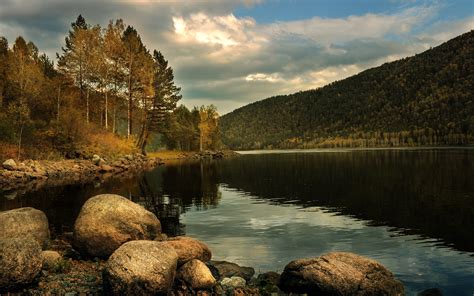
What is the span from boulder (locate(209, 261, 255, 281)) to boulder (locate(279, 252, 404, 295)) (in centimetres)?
157

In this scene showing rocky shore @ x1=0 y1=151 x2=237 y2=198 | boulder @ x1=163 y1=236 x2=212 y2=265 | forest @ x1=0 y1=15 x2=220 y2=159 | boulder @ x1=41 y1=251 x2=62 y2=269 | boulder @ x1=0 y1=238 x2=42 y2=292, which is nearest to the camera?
boulder @ x1=0 y1=238 x2=42 y2=292

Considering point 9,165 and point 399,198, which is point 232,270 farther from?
point 9,165

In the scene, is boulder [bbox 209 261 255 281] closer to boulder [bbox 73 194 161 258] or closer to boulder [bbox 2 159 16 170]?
boulder [bbox 73 194 161 258]

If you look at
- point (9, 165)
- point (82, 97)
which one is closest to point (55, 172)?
point (9, 165)

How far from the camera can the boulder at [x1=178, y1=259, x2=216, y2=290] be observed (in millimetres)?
13117

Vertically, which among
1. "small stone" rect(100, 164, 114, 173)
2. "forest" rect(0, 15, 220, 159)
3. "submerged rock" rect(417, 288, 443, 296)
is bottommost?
"submerged rock" rect(417, 288, 443, 296)

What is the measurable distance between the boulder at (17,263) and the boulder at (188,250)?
14.0 feet

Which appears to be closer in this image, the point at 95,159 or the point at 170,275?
the point at 170,275

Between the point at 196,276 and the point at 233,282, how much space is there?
1227 millimetres

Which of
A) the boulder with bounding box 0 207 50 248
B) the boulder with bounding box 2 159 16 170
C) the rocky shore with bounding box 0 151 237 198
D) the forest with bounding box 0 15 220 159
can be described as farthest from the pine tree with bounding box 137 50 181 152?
the boulder with bounding box 0 207 50 248

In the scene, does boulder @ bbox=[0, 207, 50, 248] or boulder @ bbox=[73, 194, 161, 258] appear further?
boulder @ bbox=[0, 207, 50, 248]

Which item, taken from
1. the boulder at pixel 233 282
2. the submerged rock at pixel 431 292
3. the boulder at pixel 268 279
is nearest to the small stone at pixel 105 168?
the boulder at pixel 268 279

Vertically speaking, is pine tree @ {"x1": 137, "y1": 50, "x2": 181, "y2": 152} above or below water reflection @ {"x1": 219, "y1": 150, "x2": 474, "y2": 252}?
above

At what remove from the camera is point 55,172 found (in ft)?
189
